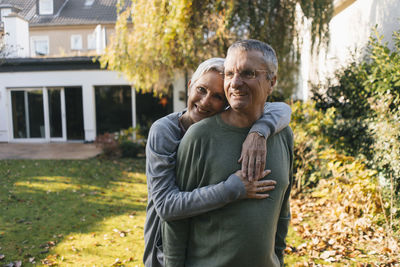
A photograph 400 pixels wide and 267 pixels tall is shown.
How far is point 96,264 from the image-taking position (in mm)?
4039

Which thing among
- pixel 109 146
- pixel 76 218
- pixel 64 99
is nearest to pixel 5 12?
pixel 64 99

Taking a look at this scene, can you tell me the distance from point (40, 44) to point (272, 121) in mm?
26798

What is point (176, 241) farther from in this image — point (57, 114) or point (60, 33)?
point (60, 33)

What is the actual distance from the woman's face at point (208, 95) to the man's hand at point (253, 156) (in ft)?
0.90

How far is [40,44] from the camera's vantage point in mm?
24406

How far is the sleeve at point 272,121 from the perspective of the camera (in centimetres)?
147

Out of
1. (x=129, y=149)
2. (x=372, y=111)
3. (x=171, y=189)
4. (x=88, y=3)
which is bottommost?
(x=129, y=149)

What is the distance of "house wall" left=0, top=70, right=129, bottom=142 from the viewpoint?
15.4 meters

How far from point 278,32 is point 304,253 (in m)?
5.08

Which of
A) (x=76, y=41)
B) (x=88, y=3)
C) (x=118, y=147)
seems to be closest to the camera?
(x=118, y=147)

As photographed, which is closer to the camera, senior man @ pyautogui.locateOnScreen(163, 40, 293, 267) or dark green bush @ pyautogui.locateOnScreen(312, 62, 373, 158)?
senior man @ pyautogui.locateOnScreen(163, 40, 293, 267)

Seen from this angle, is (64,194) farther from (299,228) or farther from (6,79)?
(6,79)

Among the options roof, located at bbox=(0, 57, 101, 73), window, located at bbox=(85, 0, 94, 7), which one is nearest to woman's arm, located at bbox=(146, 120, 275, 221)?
roof, located at bbox=(0, 57, 101, 73)

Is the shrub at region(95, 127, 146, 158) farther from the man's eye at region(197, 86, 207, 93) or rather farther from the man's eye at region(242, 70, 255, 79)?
the man's eye at region(242, 70, 255, 79)
